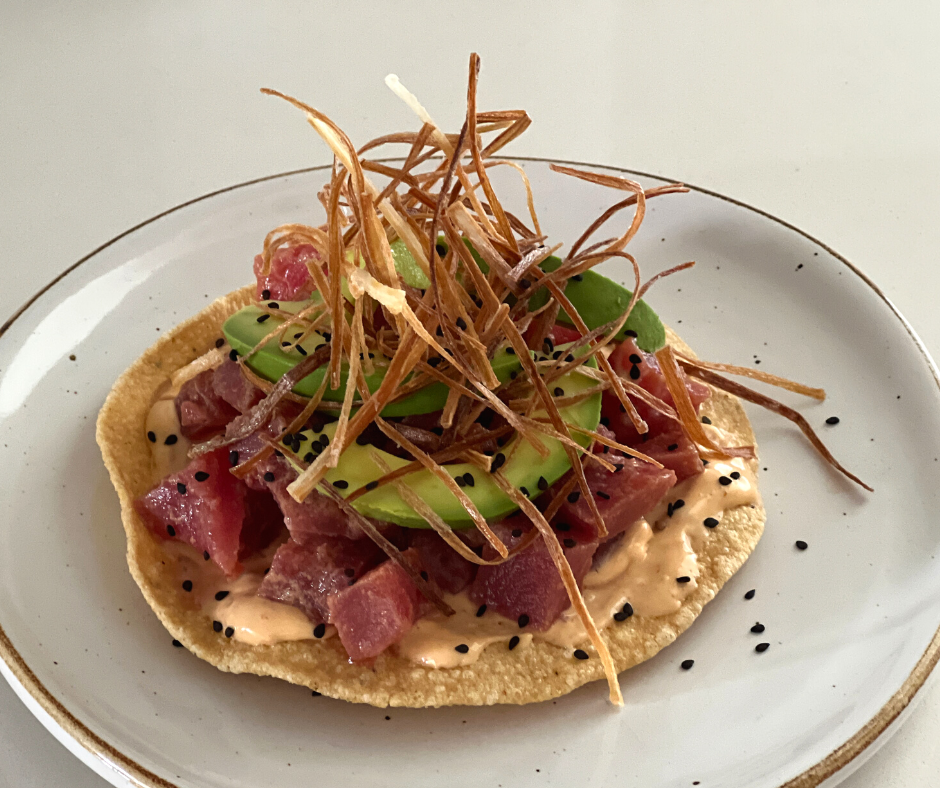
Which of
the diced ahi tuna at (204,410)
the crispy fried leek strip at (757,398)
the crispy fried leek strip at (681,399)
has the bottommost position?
the diced ahi tuna at (204,410)

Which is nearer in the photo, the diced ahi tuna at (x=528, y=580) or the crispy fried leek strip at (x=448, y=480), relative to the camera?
the crispy fried leek strip at (x=448, y=480)

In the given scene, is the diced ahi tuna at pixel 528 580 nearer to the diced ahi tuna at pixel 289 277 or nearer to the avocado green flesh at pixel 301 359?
the avocado green flesh at pixel 301 359

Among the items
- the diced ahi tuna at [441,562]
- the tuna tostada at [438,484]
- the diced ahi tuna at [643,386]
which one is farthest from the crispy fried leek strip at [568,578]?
the diced ahi tuna at [643,386]

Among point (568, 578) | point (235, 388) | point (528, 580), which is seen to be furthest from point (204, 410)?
point (568, 578)

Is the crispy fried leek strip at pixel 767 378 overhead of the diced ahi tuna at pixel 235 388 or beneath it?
overhead

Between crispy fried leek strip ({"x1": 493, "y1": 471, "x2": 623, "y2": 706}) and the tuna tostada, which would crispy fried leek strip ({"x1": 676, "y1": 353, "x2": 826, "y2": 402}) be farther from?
crispy fried leek strip ({"x1": 493, "y1": 471, "x2": 623, "y2": 706})

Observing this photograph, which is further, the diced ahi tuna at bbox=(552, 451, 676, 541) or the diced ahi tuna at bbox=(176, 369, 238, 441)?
the diced ahi tuna at bbox=(176, 369, 238, 441)

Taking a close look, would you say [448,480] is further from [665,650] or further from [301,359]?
[665,650]

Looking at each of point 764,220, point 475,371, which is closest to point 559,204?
point 764,220

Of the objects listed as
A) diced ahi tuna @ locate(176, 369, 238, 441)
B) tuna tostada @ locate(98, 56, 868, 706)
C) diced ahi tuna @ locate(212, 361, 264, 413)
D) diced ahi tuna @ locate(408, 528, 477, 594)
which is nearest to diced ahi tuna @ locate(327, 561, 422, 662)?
tuna tostada @ locate(98, 56, 868, 706)
